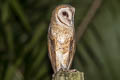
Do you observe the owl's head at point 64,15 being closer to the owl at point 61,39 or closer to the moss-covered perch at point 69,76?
the owl at point 61,39

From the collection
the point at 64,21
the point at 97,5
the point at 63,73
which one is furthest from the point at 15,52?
the point at 63,73

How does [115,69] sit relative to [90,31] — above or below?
below

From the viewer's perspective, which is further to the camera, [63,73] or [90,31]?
[90,31]

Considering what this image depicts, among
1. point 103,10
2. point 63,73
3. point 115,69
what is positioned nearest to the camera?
point 63,73

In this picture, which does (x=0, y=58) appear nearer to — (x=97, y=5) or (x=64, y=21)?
(x=64, y=21)

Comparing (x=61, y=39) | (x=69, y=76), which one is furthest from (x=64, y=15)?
(x=69, y=76)

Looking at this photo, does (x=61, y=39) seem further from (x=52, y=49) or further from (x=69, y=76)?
(x=69, y=76)
